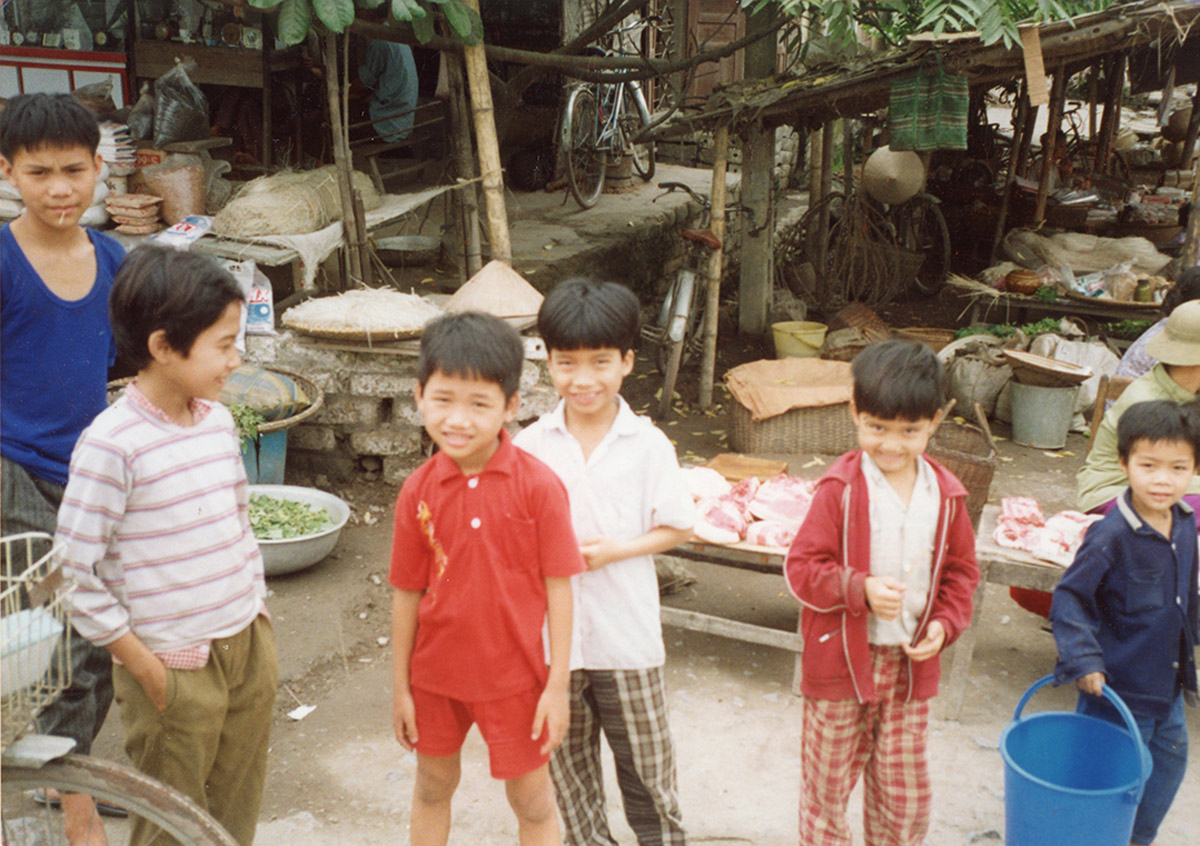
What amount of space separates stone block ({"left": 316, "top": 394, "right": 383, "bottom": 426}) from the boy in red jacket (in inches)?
143

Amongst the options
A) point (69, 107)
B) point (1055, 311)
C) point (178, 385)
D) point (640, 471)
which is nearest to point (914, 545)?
point (640, 471)

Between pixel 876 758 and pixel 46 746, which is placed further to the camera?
pixel 876 758

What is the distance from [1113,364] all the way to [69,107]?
7.40 metres

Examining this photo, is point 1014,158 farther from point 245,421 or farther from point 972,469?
point 245,421

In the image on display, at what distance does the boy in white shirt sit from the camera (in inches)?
92.1

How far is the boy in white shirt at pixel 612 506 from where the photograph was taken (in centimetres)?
234

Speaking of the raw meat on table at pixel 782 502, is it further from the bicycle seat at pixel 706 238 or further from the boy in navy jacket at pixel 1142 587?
the bicycle seat at pixel 706 238

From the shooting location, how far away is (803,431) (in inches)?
259

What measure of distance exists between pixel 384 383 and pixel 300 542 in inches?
50.6

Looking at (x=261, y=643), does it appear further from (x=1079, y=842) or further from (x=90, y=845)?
(x=1079, y=842)

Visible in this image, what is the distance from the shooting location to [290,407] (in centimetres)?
523

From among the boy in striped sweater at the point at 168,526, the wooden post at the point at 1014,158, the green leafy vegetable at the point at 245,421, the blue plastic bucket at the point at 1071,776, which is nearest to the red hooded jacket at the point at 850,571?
the blue plastic bucket at the point at 1071,776

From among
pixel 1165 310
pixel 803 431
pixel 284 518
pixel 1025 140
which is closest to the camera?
pixel 1165 310

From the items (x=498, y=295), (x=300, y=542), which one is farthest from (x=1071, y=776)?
(x=498, y=295)
